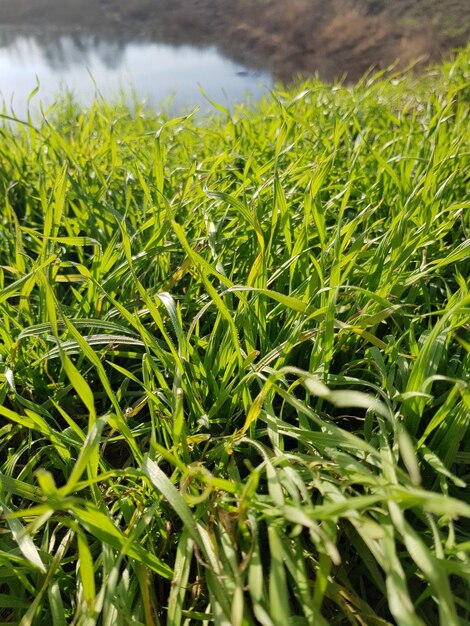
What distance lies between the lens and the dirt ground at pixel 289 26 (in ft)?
13.8

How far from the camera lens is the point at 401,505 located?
0.40m

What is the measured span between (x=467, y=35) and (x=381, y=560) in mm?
4567

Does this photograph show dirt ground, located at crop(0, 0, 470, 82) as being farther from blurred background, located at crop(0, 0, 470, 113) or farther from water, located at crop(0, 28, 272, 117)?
water, located at crop(0, 28, 272, 117)

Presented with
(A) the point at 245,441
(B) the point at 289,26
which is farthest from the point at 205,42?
(A) the point at 245,441

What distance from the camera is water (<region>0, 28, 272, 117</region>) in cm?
416

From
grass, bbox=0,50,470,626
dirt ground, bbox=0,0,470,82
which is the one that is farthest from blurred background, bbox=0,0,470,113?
grass, bbox=0,50,470,626

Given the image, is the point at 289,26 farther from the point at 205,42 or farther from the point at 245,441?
the point at 245,441

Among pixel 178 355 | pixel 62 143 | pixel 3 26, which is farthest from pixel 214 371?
pixel 3 26

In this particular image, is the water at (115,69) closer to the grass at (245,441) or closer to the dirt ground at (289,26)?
the dirt ground at (289,26)

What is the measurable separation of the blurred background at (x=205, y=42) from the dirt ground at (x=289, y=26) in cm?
1

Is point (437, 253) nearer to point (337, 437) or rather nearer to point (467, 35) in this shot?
point (337, 437)

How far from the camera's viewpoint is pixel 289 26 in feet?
18.4

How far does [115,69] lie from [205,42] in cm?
167

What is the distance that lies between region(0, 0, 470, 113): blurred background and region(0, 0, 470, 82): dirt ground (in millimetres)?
13
